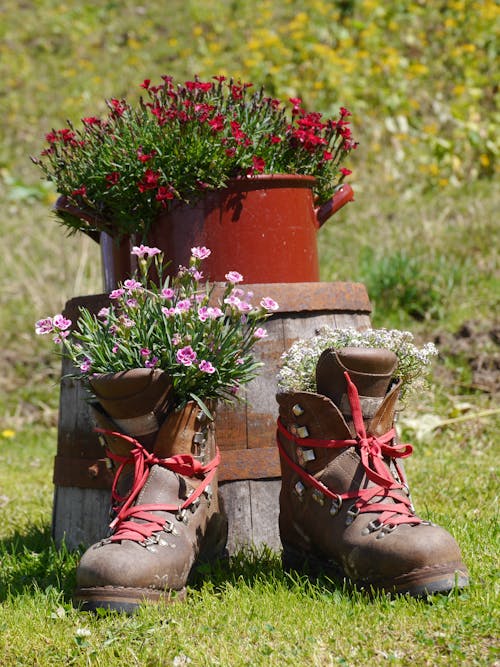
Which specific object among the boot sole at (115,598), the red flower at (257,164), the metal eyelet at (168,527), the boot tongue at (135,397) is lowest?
the boot sole at (115,598)

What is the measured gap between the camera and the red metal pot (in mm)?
2568

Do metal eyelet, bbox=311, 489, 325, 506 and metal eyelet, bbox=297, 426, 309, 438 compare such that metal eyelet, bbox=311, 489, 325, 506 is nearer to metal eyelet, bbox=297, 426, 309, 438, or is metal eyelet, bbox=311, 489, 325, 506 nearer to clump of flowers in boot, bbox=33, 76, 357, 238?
metal eyelet, bbox=297, 426, 309, 438

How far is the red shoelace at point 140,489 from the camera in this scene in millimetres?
2113

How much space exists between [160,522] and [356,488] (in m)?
0.49

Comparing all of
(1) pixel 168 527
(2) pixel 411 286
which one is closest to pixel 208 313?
(1) pixel 168 527

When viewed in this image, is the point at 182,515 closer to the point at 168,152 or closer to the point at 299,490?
the point at 299,490

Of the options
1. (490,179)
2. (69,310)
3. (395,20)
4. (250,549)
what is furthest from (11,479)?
(395,20)

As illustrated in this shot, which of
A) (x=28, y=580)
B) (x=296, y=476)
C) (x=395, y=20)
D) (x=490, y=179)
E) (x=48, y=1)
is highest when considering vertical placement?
(x=48, y=1)

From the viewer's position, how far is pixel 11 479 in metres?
4.08

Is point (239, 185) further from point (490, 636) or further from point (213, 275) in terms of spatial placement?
point (490, 636)

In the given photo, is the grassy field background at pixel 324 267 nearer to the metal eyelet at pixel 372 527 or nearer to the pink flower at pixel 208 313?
the metal eyelet at pixel 372 527

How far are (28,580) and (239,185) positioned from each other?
1.26 metres

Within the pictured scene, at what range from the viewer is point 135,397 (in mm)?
2164

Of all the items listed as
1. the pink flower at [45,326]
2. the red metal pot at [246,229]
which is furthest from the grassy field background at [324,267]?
the red metal pot at [246,229]
